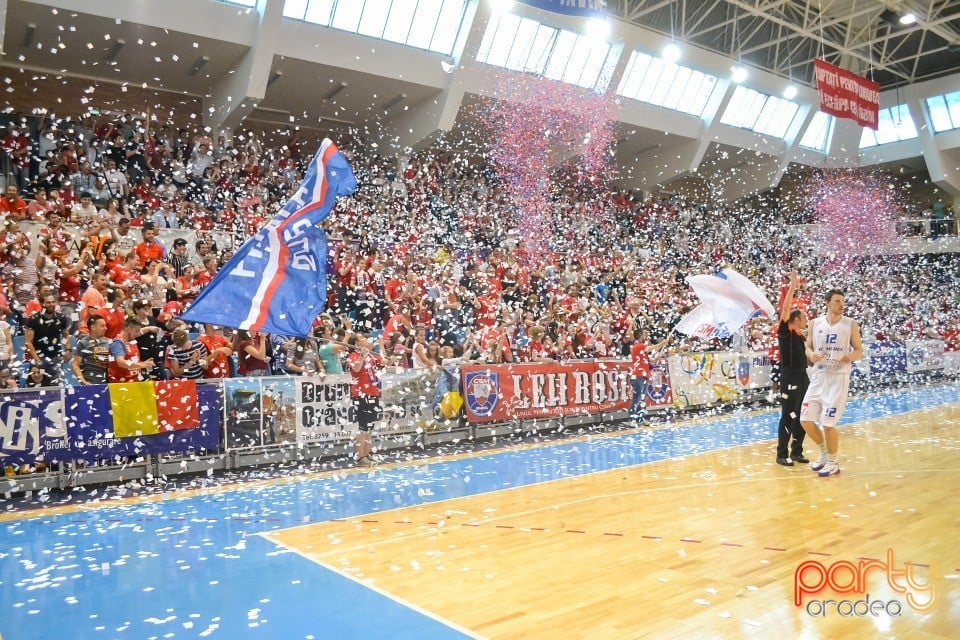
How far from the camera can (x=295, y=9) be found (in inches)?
655

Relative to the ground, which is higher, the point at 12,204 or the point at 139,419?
the point at 12,204

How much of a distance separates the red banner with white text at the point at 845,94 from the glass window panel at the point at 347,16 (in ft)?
33.4

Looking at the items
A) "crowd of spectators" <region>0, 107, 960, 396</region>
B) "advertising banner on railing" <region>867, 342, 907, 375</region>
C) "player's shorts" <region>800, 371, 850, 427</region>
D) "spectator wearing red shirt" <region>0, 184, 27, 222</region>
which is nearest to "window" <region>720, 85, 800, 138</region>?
"crowd of spectators" <region>0, 107, 960, 396</region>

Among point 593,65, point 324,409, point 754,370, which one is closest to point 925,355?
point 754,370

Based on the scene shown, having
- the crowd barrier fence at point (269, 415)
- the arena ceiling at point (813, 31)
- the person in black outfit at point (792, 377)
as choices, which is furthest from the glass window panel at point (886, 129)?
the person in black outfit at point (792, 377)

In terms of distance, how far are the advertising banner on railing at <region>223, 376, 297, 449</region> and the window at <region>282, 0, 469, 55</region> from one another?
35.9ft

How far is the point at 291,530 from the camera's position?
232 inches

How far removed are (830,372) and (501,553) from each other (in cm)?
421

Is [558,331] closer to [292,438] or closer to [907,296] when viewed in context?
[292,438]

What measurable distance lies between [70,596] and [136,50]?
588 inches

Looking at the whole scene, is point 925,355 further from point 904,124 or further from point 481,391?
point 481,391

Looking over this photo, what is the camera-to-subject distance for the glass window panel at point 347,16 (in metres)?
17.1

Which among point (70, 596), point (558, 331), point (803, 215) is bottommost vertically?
point (70, 596)

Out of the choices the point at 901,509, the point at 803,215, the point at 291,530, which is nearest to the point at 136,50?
the point at 291,530
